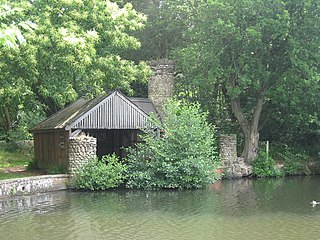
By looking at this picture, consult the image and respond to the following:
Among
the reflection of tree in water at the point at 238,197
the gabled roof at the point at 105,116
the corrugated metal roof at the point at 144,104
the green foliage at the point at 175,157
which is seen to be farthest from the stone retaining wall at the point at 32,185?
the corrugated metal roof at the point at 144,104

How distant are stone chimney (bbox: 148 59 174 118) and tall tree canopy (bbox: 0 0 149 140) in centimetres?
302

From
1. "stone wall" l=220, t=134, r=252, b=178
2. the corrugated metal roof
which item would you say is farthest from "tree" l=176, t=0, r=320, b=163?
the corrugated metal roof

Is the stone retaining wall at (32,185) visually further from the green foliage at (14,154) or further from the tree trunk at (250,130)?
the tree trunk at (250,130)

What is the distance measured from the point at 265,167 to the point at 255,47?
687cm

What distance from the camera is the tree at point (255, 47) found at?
23.7 metres

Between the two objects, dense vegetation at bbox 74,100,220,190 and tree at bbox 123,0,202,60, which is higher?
tree at bbox 123,0,202,60

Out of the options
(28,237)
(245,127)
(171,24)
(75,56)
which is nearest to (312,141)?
(245,127)

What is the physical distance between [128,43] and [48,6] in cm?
503

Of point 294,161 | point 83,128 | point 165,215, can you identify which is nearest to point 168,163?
point 83,128

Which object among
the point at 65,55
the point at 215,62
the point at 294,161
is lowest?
the point at 294,161

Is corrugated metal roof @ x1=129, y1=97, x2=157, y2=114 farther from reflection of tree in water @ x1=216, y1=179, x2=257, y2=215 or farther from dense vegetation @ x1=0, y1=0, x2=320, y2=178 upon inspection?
reflection of tree in water @ x1=216, y1=179, x2=257, y2=215

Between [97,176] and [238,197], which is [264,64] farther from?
[97,176]

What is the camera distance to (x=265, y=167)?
25469 mm

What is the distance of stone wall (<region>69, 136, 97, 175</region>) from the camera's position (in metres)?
19.3
